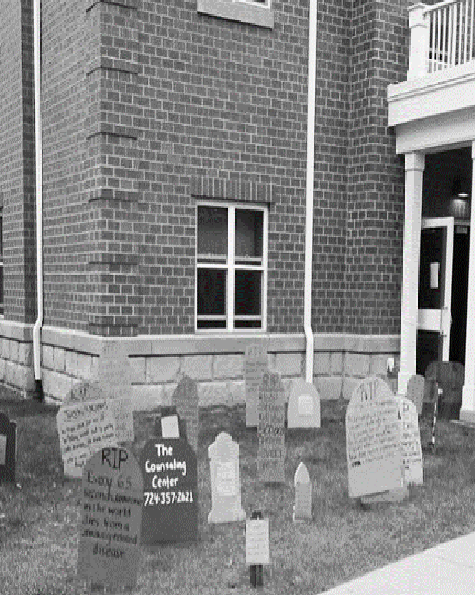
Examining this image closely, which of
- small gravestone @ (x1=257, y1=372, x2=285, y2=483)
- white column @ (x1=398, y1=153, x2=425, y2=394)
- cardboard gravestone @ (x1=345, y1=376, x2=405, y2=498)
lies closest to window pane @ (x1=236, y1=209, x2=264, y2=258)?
white column @ (x1=398, y1=153, x2=425, y2=394)

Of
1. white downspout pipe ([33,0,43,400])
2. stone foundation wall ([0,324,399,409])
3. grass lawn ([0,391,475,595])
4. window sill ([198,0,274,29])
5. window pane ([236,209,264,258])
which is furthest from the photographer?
white downspout pipe ([33,0,43,400])

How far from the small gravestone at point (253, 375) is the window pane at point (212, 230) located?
171 cm

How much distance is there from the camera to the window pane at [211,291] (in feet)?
29.9

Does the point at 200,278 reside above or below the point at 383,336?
above

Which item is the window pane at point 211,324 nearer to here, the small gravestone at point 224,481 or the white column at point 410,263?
the white column at point 410,263

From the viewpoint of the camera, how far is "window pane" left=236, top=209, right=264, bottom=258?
9320mm

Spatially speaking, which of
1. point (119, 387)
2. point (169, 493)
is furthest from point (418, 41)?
point (169, 493)

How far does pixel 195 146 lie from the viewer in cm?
886

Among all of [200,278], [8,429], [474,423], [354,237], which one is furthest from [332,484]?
[354,237]

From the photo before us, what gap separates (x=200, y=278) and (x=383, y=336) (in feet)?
9.06

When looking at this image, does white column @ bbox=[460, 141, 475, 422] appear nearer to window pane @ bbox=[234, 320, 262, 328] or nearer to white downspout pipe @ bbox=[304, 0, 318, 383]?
white downspout pipe @ bbox=[304, 0, 318, 383]

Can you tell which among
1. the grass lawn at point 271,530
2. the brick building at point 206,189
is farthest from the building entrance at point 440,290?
the grass lawn at point 271,530

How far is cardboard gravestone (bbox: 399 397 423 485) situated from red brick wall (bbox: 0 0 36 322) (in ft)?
21.5

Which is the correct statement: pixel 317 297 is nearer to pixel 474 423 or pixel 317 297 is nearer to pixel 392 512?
pixel 474 423
